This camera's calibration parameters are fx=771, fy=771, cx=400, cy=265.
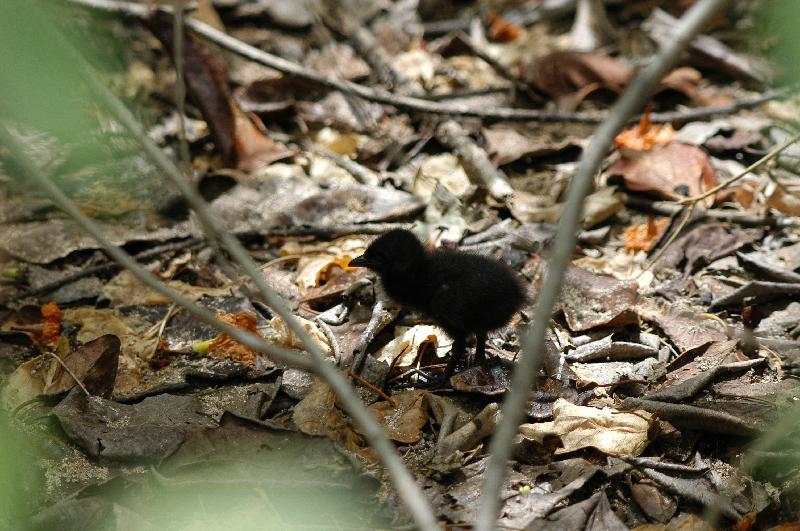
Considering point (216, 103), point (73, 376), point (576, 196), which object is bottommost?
point (73, 376)

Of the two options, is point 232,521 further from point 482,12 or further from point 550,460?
point 482,12

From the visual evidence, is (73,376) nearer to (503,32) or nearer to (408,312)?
(408,312)

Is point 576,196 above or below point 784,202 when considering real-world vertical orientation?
above

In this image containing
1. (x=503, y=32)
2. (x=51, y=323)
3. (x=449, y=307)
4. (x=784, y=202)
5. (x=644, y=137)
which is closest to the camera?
(x=449, y=307)

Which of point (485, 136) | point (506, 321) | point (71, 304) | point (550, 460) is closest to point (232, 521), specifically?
point (550, 460)

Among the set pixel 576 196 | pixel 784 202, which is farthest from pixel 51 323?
pixel 784 202
